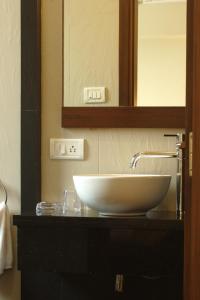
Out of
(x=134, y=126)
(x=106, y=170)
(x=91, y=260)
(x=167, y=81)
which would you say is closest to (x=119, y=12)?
(x=167, y=81)

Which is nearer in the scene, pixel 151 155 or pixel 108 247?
pixel 108 247

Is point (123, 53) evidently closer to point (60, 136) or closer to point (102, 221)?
point (60, 136)

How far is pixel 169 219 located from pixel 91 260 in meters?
0.32

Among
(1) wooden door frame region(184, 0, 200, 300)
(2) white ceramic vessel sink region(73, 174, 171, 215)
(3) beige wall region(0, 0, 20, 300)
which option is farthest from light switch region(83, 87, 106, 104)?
(1) wooden door frame region(184, 0, 200, 300)

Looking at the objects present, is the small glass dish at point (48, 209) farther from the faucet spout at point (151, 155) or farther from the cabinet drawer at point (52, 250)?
the faucet spout at point (151, 155)

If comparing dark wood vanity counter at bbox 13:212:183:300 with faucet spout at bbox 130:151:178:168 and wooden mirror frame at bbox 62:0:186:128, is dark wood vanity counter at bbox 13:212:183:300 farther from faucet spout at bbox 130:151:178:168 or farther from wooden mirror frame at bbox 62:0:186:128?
wooden mirror frame at bbox 62:0:186:128

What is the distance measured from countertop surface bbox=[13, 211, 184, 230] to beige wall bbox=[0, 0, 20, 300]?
370 mm

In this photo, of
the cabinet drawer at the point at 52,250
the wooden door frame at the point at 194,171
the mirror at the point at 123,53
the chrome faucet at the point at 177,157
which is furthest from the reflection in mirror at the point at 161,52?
the wooden door frame at the point at 194,171

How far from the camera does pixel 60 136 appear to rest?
1.94m

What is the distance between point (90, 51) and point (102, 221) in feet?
2.58

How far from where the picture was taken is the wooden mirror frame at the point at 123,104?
1.87m

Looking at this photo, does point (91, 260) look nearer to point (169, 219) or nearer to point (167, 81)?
point (169, 219)

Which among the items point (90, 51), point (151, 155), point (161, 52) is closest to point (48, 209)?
point (151, 155)

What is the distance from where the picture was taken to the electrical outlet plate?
1914 millimetres
